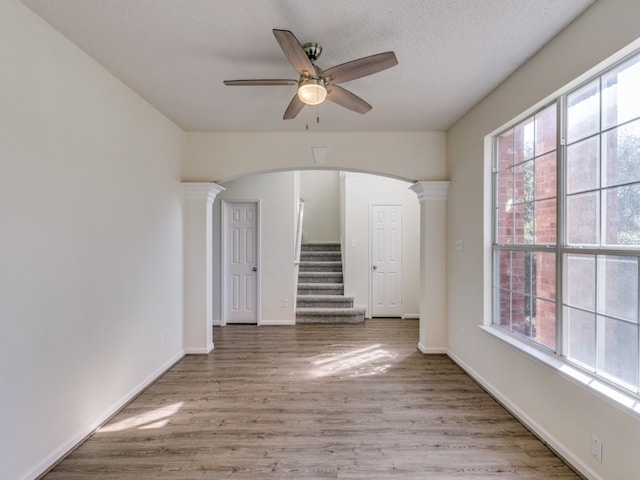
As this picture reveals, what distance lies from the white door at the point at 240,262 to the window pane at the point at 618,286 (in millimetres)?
4389

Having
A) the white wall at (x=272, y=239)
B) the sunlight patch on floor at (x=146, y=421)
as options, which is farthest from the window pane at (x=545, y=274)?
the white wall at (x=272, y=239)

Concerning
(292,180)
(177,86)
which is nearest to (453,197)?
(292,180)

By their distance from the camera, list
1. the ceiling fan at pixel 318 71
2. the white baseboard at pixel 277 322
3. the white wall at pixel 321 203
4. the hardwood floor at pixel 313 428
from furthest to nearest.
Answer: the white wall at pixel 321 203 < the white baseboard at pixel 277 322 < the hardwood floor at pixel 313 428 < the ceiling fan at pixel 318 71

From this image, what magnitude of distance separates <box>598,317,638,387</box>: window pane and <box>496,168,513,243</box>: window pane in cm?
111

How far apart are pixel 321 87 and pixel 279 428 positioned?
7.73 feet

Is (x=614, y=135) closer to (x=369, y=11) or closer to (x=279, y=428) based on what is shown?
(x=369, y=11)

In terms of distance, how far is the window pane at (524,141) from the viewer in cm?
253

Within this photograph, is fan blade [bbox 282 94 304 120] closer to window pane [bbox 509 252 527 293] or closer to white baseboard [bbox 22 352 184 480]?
window pane [bbox 509 252 527 293]

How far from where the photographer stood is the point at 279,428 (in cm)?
237

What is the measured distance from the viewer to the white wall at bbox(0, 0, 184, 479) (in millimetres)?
1733

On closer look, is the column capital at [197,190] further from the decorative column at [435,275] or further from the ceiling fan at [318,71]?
the decorative column at [435,275]

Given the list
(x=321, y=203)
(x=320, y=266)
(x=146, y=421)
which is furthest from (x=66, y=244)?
(x=321, y=203)

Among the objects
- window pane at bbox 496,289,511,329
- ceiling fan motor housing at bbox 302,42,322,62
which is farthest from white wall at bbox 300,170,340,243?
ceiling fan motor housing at bbox 302,42,322,62

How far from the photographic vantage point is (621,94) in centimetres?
176
